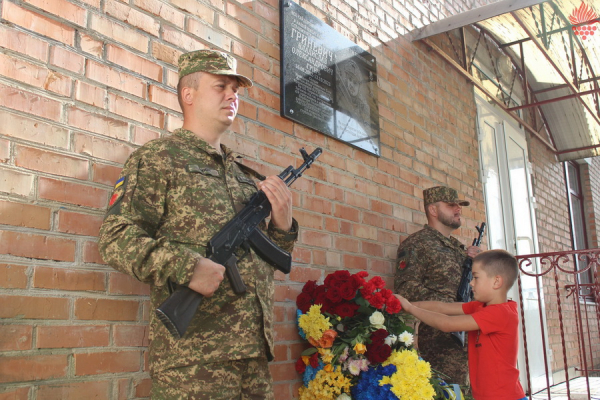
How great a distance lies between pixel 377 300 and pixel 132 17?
5.37 ft

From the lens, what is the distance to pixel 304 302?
8.84 ft

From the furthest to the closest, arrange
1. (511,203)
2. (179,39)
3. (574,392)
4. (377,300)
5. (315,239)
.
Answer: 1. (511,203)
2. (574,392)
3. (315,239)
4. (377,300)
5. (179,39)

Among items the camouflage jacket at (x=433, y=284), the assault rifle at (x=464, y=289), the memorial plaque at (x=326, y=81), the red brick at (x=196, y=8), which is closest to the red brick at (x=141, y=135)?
the red brick at (x=196, y=8)

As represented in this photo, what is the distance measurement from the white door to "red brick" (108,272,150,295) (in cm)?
382

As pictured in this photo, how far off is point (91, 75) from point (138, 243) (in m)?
0.78

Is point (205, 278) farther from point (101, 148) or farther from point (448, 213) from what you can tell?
point (448, 213)

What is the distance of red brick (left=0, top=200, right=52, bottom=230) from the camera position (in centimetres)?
170

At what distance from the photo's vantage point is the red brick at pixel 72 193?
182cm

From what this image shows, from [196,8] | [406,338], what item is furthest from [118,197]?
[406,338]

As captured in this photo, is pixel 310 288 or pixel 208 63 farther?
pixel 310 288

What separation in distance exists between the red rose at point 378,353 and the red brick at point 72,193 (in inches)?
51.9

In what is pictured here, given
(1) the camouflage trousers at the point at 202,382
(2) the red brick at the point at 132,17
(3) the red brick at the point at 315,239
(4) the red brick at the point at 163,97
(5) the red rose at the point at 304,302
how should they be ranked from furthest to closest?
(3) the red brick at the point at 315,239
(5) the red rose at the point at 304,302
(4) the red brick at the point at 163,97
(2) the red brick at the point at 132,17
(1) the camouflage trousers at the point at 202,382

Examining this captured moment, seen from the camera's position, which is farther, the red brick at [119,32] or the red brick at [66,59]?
the red brick at [119,32]

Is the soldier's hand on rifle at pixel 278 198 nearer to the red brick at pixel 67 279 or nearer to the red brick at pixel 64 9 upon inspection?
the red brick at pixel 67 279
